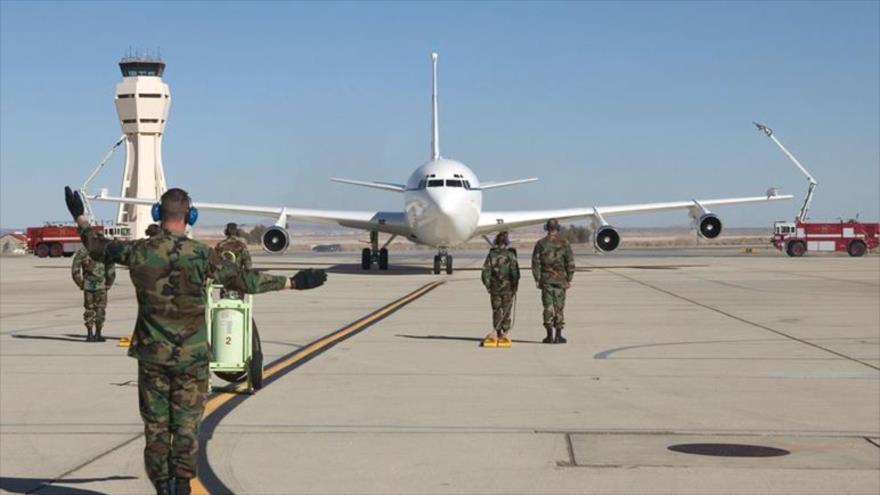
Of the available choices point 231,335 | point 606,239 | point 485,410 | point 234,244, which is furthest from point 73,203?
point 606,239

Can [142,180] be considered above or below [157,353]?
above

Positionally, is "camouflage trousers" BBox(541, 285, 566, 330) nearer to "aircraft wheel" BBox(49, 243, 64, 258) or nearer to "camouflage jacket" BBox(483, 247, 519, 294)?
"camouflage jacket" BBox(483, 247, 519, 294)

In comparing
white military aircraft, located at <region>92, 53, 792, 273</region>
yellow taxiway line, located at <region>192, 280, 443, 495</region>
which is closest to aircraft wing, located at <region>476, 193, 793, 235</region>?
white military aircraft, located at <region>92, 53, 792, 273</region>

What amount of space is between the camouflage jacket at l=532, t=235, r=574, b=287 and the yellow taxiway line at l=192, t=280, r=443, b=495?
336cm

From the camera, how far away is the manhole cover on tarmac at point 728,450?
30.5 ft

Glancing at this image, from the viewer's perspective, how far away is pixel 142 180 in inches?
4434

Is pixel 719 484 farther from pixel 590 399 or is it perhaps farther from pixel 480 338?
pixel 480 338

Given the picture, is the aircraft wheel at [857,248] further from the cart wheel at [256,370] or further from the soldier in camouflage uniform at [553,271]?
the cart wheel at [256,370]

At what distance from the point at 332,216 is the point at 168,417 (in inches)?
1603

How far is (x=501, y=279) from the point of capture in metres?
17.8

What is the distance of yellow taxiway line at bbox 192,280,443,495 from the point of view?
11228 mm

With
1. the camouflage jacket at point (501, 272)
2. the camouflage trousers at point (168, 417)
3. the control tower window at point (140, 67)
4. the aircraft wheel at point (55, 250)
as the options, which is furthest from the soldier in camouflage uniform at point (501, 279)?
the control tower window at point (140, 67)

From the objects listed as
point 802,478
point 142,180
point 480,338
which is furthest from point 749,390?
point 142,180

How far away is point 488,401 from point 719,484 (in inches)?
165
